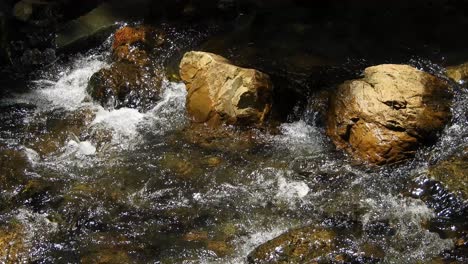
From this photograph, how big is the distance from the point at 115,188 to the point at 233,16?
375 centimetres

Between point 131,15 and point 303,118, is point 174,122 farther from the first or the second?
point 131,15

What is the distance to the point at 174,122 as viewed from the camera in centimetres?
552

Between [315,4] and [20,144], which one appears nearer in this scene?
[20,144]

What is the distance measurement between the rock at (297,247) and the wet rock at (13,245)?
1795 millimetres

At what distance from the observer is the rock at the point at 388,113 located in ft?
14.8

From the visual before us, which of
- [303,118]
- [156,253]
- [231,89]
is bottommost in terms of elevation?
[156,253]

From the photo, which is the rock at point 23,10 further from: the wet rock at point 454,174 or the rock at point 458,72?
the wet rock at point 454,174

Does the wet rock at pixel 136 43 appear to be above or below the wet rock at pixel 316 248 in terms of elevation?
above

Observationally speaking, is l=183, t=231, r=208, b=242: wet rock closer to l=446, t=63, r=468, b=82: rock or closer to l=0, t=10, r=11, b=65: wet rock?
l=446, t=63, r=468, b=82: rock

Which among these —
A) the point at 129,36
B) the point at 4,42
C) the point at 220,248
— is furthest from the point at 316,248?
the point at 4,42

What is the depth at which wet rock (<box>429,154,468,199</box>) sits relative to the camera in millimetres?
4062

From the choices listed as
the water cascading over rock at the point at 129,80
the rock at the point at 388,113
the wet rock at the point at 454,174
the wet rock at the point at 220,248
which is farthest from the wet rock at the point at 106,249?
the wet rock at the point at 454,174

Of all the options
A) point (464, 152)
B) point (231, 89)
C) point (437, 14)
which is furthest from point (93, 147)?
point (437, 14)

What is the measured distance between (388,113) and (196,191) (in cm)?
195
